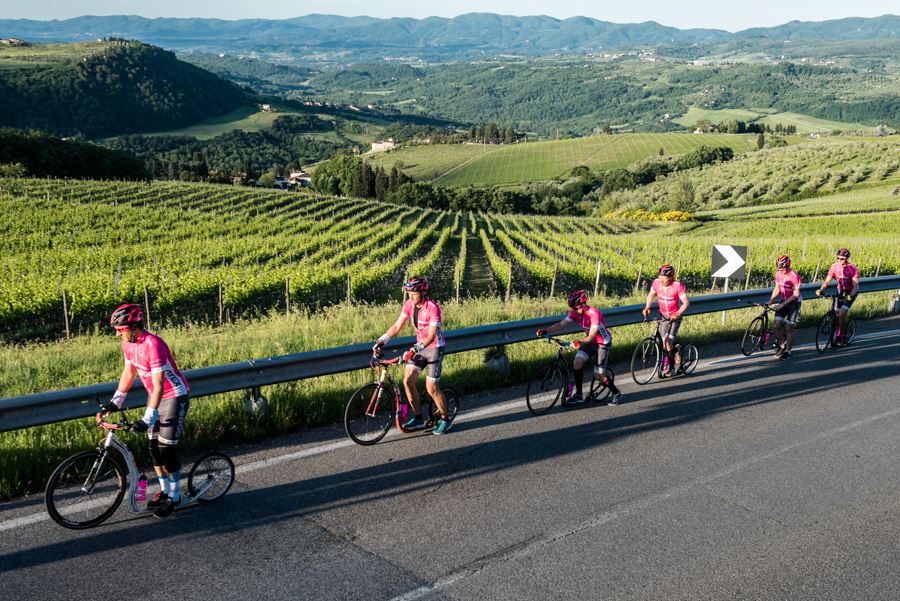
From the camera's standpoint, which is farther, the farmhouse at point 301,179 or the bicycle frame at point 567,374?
the farmhouse at point 301,179

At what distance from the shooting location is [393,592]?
4625mm

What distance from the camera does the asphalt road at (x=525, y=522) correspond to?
15.7 feet

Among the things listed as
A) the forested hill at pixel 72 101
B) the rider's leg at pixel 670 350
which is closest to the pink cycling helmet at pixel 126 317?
the rider's leg at pixel 670 350

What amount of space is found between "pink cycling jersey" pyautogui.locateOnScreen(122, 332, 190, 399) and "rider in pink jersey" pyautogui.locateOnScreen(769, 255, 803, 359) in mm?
10066

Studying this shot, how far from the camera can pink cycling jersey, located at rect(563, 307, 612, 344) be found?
9.04 m

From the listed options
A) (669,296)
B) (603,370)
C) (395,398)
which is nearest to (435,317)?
(395,398)

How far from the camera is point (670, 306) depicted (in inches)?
427

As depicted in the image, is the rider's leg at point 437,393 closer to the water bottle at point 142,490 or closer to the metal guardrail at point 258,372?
the metal guardrail at point 258,372

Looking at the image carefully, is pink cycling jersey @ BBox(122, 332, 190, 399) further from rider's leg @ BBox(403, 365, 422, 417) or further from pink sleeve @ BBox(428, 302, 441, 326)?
pink sleeve @ BBox(428, 302, 441, 326)

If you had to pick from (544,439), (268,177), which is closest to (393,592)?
(544,439)

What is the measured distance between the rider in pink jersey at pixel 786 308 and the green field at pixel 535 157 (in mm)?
125959

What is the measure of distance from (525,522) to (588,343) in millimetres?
3804

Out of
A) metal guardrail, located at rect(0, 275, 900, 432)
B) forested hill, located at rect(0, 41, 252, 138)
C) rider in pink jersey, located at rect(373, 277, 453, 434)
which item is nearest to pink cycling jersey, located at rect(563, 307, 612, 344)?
metal guardrail, located at rect(0, 275, 900, 432)

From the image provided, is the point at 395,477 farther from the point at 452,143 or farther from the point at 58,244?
the point at 452,143
